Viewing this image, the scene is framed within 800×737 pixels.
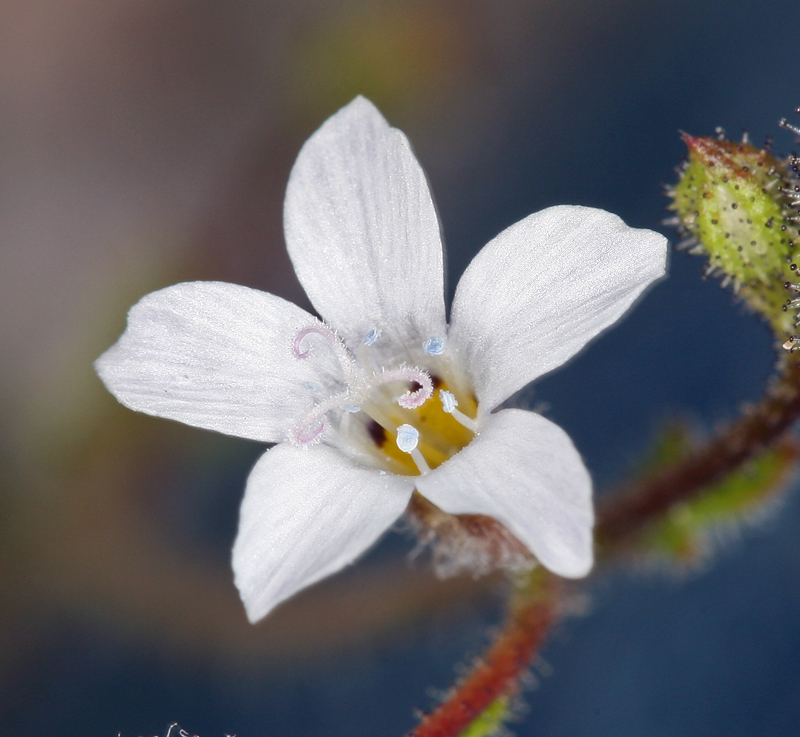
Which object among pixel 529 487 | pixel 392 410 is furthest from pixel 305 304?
pixel 529 487

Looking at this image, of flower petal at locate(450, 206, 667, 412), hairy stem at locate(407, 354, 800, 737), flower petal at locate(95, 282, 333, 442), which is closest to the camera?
flower petal at locate(450, 206, 667, 412)

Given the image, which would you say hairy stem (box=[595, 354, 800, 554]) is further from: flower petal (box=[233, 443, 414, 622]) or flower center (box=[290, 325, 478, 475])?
flower petal (box=[233, 443, 414, 622])

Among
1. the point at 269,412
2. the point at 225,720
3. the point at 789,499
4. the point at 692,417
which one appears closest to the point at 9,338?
the point at 225,720

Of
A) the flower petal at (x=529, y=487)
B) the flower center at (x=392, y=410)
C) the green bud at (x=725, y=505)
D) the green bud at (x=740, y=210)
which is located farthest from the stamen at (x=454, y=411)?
the green bud at (x=725, y=505)

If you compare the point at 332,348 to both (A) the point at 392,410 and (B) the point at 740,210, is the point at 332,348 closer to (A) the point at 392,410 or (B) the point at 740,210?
(A) the point at 392,410

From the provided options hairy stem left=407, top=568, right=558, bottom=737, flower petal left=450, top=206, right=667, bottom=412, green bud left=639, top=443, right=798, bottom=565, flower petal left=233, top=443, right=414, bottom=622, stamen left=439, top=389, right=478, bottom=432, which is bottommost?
hairy stem left=407, top=568, right=558, bottom=737

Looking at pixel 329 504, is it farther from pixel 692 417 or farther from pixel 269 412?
pixel 692 417

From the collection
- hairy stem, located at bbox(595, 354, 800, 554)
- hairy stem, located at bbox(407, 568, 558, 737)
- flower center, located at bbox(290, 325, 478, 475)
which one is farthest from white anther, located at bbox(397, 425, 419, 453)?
hairy stem, located at bbox(595, 354, 800, 554)
